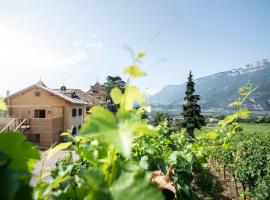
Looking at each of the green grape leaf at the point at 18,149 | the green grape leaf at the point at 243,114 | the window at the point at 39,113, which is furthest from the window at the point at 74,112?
the green grape leaf at the point at 18,149

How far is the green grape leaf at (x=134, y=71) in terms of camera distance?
0.66 meters

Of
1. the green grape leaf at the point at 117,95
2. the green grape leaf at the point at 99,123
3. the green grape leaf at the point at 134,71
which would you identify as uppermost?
the green grape leaf at the point at 134,71

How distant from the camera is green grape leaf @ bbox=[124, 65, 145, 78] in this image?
66 centimetres

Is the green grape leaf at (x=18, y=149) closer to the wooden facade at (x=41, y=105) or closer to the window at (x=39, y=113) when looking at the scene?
the wooden facade at (x=41, y=105)

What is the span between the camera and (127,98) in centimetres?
67

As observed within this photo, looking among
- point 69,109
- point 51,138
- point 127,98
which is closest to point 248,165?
point 127,98

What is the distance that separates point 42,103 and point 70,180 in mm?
32640

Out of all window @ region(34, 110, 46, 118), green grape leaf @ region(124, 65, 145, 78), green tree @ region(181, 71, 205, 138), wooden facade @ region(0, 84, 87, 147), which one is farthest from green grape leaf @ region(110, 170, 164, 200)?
green tree @ region(181, 71, 205, 138)

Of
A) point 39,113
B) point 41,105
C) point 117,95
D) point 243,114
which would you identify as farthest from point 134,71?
point 39,113

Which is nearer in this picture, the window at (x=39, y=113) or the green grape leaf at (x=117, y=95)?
the green grape leaf at (x=117, y=95)

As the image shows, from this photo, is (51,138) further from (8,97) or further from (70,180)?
(70,180)

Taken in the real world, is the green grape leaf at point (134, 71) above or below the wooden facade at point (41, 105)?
below

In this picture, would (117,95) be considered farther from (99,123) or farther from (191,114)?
A: (191,114)

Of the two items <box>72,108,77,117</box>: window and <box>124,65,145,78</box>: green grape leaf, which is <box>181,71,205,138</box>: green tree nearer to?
<box>72,108,77,117</box>: window
